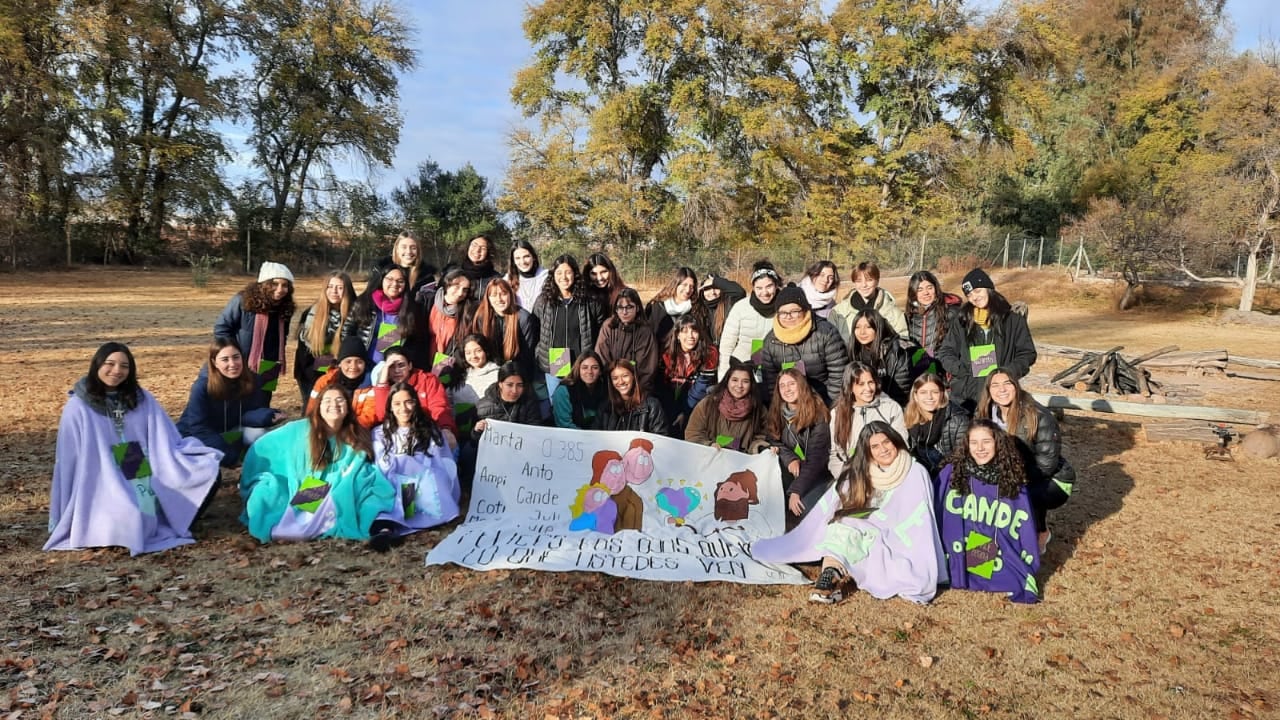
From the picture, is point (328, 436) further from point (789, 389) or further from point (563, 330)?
point (789, 389)

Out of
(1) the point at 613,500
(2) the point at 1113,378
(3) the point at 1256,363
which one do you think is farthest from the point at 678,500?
(3) the point at 1256,363

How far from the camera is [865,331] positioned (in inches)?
257

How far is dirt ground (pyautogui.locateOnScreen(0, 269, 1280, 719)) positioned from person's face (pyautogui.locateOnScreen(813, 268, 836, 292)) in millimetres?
2619

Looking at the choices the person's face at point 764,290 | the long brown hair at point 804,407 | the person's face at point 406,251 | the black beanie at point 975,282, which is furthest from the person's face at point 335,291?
the black beanie at point 975,282

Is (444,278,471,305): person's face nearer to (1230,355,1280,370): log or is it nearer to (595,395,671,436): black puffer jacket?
(595,395,671,436): black puffer jacket

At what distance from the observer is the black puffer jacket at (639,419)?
20.5ft

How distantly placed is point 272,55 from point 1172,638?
37.7m

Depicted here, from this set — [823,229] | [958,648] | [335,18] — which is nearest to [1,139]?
[335,18]

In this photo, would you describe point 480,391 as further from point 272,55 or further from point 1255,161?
point 272,55

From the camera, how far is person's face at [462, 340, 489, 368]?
6434 millimetres

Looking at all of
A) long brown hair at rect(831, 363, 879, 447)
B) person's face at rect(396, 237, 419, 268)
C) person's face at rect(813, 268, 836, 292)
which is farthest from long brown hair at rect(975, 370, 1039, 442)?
person's face at rect(396, 237, 419, 268)

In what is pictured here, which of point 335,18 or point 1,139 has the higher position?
point 335,18

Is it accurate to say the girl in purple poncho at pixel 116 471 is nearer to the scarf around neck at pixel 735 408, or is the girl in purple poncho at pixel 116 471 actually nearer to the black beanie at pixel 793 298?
the scarf around neck at pixel 735 408

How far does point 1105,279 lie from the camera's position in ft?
100
